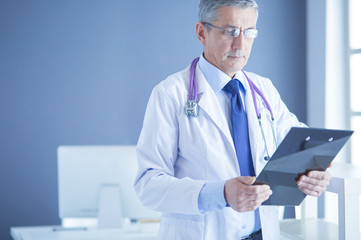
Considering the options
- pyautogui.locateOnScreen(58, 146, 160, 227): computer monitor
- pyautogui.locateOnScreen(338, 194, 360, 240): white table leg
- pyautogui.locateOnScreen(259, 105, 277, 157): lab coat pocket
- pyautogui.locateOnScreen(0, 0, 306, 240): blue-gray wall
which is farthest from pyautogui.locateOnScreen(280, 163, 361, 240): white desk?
pyautogui.locateOnScreen(0, 0, 306, 240): blue-gray wall

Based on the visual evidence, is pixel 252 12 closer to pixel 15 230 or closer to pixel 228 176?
pixel 228 176

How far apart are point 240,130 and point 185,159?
22cm

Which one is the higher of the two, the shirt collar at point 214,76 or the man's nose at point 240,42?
the man's nose at point 240,42

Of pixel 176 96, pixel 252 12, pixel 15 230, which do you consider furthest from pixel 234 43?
pixel 15 230

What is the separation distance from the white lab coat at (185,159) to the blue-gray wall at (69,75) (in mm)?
2696

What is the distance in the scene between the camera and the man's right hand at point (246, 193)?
1.32 meters

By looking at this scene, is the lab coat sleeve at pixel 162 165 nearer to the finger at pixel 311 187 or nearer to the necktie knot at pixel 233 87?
the necktie knot at pixel 233 87

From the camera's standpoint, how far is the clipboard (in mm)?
1318

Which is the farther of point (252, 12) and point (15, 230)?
point (15, 230)

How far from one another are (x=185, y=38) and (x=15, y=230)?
7.38 ft

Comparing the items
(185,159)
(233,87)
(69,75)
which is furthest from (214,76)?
(69,75)

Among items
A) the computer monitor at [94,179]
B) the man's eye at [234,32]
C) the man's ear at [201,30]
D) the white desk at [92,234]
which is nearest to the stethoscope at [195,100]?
the man's ear at [201,30]

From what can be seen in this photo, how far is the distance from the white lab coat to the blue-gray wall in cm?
270

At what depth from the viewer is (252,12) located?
1605mm
